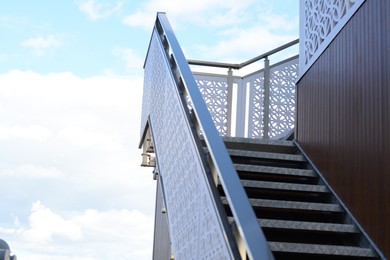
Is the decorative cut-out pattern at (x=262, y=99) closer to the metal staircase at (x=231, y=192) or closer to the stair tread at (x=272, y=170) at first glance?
the metal staircase at (x=231, y=192)

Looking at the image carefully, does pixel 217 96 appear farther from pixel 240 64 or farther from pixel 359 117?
pixel 359 117

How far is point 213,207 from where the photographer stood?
130 inches

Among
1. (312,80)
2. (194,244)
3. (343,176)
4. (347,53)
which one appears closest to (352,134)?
(343,176)

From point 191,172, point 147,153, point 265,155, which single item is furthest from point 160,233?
point 191,172

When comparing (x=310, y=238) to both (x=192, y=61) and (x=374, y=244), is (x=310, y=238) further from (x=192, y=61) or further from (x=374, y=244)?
(x=192, y=61)

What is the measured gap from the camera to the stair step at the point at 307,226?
14.1ft

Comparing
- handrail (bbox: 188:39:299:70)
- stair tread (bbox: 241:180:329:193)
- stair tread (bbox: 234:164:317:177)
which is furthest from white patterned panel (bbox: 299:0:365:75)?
handrail (bbox: 188:39:299:70)

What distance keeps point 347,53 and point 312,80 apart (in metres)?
0.92

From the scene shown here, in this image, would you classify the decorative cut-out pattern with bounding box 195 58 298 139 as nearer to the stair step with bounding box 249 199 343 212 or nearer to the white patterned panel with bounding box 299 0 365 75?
the white patterned panel with bounding box 299 0 365 75

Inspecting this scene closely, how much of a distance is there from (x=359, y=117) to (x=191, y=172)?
1376 mm

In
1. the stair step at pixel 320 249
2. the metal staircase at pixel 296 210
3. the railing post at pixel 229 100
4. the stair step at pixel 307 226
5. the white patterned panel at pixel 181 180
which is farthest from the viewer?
the railing post at pixel 229 100

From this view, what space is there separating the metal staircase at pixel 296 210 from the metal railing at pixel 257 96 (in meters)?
2.80

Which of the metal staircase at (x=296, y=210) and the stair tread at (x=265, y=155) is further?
the stair tread at (x=265, y=155)

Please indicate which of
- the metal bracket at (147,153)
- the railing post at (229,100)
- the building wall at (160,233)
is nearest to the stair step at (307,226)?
the metal bracket at (147,153)
